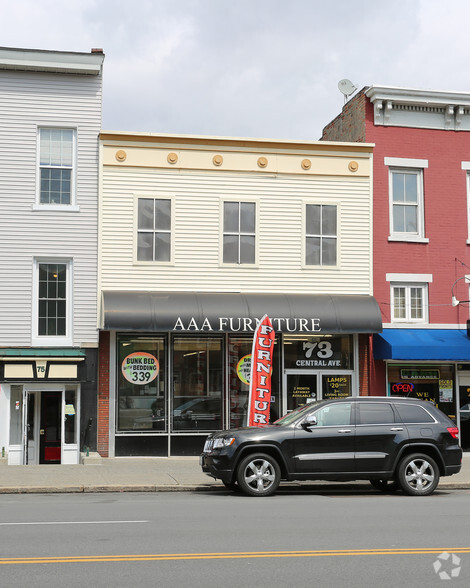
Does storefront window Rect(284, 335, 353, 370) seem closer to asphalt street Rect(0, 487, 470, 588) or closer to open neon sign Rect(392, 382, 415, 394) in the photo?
open neon sign Rect(392, 382, 415, 394)

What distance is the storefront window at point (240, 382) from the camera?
69.7ft

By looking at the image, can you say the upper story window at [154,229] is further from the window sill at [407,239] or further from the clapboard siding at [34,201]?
the window sill at [407,239]

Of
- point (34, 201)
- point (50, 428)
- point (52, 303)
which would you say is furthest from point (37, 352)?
point (34, 201)

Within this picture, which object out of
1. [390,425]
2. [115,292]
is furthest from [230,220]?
[390,425]

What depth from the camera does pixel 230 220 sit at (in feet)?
71.3

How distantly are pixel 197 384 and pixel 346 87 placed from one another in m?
10.6

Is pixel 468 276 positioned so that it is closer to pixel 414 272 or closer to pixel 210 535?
pixel 414 272

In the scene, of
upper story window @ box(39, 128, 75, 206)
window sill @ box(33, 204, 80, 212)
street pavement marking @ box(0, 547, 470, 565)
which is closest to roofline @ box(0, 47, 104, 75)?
upper story window @ box(39, 128, 75, 206)

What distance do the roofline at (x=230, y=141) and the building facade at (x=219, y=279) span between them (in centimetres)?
3

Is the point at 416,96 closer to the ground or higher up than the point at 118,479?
higher up

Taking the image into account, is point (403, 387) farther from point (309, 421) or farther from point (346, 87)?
point (346, 87)

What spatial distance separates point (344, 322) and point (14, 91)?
10.5 m

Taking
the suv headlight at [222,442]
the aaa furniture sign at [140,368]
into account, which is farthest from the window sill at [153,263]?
the suv headlight at [222,442]

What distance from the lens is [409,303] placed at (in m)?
22.5
